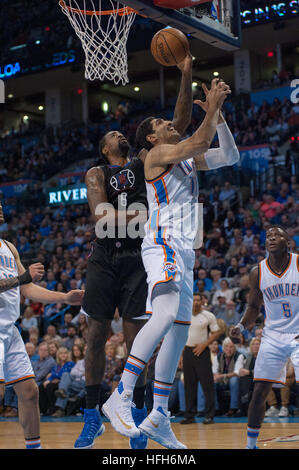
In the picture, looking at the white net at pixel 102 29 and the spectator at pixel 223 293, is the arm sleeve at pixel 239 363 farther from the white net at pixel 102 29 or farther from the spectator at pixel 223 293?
the white net at pixel 102 29

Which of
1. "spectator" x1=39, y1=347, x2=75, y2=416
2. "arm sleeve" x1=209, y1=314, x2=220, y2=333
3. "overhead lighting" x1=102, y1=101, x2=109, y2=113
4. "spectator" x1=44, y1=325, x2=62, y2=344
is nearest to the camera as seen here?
"arm sleeve" x1=209, y1=314, x2=220, y2=333

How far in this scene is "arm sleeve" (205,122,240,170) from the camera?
17.3 ft

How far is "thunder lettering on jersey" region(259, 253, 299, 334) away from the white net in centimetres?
311

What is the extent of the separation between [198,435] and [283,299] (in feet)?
9.07

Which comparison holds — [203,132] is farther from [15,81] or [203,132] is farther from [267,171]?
[15,81]

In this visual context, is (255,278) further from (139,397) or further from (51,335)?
(51,335)

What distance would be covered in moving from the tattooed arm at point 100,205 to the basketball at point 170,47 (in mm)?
1122

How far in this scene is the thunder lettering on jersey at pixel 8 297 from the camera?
5.24 m

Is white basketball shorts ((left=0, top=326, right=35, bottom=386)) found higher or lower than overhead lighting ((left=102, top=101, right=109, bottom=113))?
lower

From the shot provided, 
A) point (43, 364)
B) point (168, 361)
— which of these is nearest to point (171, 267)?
point (168, 361)

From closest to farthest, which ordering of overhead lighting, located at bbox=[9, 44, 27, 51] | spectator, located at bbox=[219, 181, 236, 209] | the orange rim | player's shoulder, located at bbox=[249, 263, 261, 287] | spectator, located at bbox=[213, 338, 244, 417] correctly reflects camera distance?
player's shoulder, located at bbox=[249, 263, 261, 287], the orange rim, spectator, located at bbox=[213, 338, 244, 417], spectator, located at bbox=[219, 181, 236, 209], overhead lighting, located at bbox=[9, 44, 27, 51]

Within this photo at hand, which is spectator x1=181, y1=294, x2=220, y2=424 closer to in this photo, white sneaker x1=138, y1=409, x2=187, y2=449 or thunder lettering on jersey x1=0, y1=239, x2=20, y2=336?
thunder lettering on jersey x1=0, y1=239, x2=20, y2=336

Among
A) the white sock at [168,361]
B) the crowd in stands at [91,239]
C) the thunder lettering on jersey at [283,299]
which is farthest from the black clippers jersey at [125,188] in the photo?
the crowd in stands at [91,239]

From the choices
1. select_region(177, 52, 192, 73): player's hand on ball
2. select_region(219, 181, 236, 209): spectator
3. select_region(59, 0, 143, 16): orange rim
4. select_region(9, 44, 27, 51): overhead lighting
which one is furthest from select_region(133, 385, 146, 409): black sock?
select_region(9, 44, 27, 51): overhead lighting
